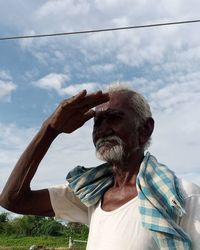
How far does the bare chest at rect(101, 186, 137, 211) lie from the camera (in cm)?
163

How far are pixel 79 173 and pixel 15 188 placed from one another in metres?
0.23

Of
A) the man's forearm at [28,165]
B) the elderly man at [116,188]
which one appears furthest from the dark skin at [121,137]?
the man's forearm at [28,165]

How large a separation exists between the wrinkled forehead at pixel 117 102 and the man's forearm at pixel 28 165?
189 millimetres

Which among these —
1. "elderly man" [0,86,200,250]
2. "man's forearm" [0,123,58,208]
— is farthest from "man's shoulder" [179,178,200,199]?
"man's forearm" [0,123,58,208]

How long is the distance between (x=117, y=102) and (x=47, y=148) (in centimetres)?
30

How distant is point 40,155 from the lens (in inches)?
68.9

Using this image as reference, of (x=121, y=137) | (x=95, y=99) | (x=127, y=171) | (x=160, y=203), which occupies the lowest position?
(x=160, y=203)

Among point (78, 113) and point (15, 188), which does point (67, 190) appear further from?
point (78, 113)

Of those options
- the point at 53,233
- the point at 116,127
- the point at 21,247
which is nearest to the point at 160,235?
the point at 116,127

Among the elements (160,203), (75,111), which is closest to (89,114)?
(75,111)

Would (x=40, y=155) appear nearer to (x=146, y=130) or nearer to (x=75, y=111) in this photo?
(x=75, y=111)

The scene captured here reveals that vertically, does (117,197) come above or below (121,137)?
below

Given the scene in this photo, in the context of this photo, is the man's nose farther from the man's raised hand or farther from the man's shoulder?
the man's shoulder

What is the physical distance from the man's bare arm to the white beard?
12 cm
